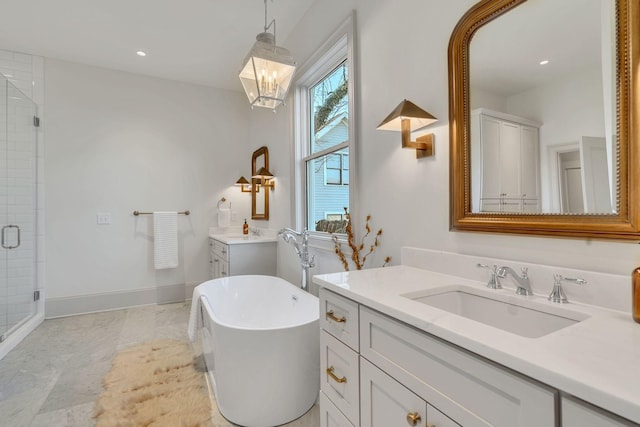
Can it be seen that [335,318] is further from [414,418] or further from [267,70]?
[267,70]

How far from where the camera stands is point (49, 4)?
2.39 metres

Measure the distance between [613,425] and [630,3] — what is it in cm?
104

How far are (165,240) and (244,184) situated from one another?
1146 mm

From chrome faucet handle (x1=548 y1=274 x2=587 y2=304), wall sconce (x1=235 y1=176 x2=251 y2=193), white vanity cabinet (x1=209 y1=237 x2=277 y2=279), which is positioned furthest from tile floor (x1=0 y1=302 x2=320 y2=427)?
wall sconce (x1=235 y1=176 x2=251 y2=193)

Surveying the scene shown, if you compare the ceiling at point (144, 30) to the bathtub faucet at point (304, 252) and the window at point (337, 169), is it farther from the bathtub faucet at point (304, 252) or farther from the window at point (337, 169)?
the bathtub faucet at point (304, 252)

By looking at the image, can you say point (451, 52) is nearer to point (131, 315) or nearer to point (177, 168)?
point (177, 168)

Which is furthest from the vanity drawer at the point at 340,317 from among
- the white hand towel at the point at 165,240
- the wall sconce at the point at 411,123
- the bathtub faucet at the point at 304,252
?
the white hand towel at the point at 165,240

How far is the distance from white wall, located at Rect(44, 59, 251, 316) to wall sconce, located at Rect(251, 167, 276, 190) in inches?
31.1

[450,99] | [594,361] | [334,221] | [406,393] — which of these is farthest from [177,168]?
[594,361]

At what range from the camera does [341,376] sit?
43.3 inches

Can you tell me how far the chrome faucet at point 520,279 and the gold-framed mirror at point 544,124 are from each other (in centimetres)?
15

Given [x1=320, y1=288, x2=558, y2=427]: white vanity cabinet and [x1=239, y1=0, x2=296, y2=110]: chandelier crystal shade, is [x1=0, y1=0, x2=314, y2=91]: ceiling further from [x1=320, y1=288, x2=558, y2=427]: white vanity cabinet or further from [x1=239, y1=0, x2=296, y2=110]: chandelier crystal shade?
[x1=320, y1=288, x2=558, y2=427]: white vanity cabinet

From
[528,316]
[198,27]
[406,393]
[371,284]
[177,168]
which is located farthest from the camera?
[177,168]

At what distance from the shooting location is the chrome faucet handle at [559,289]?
0.89 meters
